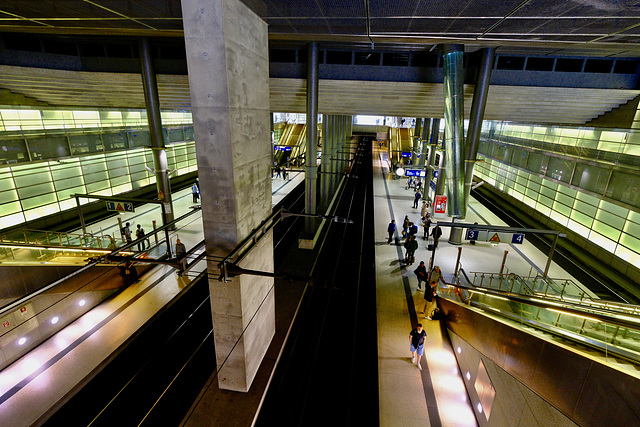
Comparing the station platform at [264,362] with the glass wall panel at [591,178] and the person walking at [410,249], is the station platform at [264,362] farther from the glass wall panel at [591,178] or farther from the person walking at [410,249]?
the glass wall panel at [591,178]

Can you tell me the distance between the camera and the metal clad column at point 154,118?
38.9 feet

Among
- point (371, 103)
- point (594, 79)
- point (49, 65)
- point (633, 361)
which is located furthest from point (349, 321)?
point (49, 65)

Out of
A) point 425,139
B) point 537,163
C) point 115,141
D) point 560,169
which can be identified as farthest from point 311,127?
point 425,139

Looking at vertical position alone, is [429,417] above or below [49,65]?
below

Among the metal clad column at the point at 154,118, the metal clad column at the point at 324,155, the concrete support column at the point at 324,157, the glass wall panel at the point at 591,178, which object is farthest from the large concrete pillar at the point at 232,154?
the glass wall panel at the point at 591,178

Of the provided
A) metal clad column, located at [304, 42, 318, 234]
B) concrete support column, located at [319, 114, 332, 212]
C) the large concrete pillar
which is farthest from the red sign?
the large concrete pillar

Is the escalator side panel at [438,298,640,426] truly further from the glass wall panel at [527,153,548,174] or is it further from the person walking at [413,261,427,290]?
the glass wall panel at [527,153,548,174]

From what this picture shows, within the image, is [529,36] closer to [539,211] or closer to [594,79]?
[594,79]

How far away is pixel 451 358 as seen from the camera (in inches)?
292

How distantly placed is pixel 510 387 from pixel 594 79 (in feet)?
42.7

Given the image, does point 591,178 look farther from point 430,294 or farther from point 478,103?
point 430,294

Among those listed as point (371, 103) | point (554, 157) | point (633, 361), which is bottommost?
point (633, 361)

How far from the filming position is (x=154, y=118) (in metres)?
12.9

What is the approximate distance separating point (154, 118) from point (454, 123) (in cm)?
1179
